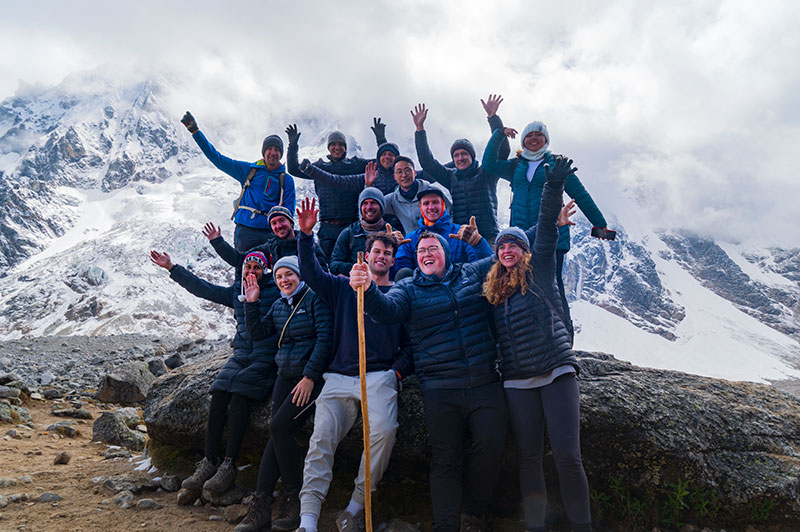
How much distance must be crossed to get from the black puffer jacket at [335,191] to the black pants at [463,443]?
607 cm

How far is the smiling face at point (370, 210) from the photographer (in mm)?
7875

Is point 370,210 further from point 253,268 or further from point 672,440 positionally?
point 672,440

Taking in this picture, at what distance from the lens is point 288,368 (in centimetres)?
618

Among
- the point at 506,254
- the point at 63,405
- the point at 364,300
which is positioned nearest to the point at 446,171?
the point at 506,254

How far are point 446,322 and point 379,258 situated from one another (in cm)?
142

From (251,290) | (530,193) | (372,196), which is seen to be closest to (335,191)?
(372,196)

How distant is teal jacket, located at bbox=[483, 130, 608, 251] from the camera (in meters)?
7.13

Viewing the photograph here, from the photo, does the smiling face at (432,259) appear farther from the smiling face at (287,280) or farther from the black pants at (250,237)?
the black pants at (250,237)

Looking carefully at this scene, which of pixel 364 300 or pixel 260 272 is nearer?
pixel 364 300

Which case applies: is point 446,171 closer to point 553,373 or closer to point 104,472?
point 553,373

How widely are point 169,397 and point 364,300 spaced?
A: 16.0 feet

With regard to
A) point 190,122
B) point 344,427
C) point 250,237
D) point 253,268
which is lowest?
point 344,427

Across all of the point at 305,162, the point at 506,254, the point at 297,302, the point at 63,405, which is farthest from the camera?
the point at 63,405

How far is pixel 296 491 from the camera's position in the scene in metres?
5.62
